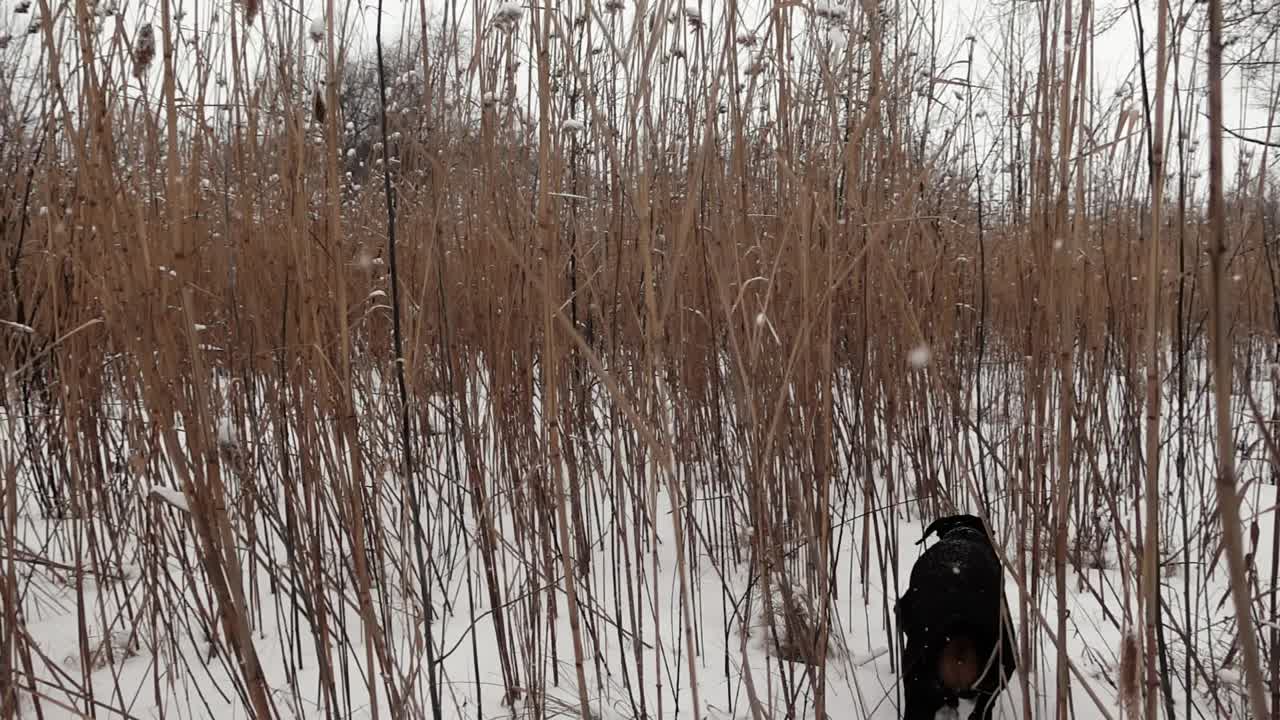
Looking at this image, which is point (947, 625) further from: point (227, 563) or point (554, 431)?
point (227, 563)

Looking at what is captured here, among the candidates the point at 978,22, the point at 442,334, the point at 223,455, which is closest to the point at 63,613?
the point at 223,455

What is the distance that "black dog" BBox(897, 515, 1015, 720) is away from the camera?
0.91 m

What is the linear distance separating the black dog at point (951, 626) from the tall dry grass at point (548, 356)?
0.19 ft

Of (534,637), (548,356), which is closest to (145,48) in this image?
(548,356)

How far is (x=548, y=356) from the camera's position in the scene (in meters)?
0.61

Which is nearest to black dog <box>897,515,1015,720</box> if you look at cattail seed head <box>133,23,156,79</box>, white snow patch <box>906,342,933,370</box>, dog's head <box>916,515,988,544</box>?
dog's head <box>916,515,988,544</box>

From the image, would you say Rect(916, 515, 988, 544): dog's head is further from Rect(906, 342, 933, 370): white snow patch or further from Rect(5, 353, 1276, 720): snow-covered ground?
Rect(906, 342, 933, 370): white snow patch

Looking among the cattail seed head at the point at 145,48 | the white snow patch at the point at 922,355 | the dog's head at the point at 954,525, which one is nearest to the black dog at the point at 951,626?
the dog's head at the point at 954,525

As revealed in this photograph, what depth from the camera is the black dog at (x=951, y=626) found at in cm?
91

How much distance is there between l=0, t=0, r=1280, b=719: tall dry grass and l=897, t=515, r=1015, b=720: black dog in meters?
0.06

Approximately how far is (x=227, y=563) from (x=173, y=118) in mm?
297

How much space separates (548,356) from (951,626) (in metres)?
0.61

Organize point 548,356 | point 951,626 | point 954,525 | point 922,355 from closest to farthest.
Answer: point 548,356, point 922,355, point 951,626, point 954,525

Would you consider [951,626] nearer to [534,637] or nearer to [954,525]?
[954,525]
